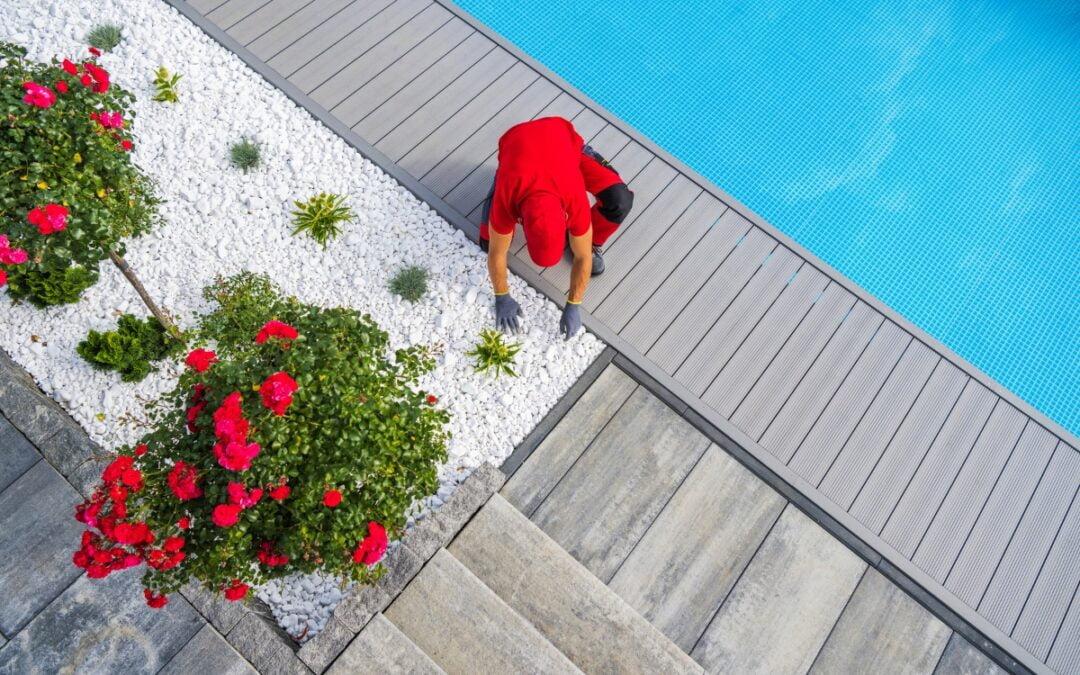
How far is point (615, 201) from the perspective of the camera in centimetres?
387

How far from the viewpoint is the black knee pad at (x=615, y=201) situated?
12.7 feet

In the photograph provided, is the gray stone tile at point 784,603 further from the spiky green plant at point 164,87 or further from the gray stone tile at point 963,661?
the spiky green plant at point 164,87

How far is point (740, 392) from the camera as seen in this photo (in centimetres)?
407

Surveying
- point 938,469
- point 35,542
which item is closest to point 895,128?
point 938,469

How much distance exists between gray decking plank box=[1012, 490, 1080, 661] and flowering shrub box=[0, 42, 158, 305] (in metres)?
4.66

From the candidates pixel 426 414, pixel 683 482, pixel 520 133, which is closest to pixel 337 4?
pixel 520 133

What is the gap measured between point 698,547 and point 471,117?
9.78 ft

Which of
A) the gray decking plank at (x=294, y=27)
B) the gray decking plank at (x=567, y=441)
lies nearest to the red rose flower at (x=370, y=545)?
the gray decking plank at (x=567, y=441)

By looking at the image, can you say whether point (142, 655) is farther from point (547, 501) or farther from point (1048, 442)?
point (1048, 442)

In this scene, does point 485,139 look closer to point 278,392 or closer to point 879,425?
point 278,392

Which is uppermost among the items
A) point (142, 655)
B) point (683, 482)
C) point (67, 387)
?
point (683, 482)

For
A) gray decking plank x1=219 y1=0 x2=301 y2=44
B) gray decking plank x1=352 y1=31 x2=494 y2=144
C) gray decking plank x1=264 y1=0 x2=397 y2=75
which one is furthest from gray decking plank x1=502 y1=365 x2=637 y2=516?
gray decking plank x1=219 y1=0 x2=301 y2=44

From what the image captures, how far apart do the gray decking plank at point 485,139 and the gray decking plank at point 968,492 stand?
10.8 ft

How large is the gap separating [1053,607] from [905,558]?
79cm
